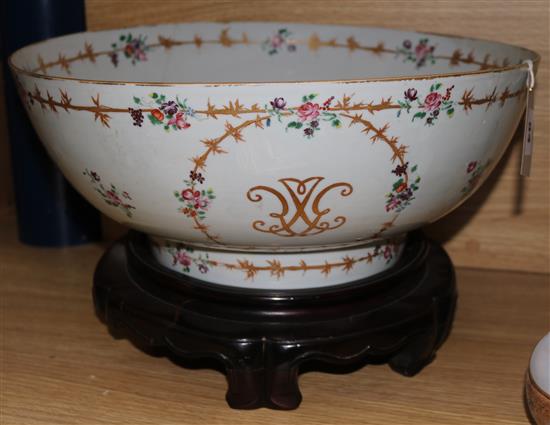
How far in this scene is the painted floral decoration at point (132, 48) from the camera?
0.87m

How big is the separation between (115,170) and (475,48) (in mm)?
388

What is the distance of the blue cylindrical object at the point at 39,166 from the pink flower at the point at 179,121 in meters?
0.41

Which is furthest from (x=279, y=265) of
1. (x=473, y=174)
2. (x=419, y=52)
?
(x=419, y=52)

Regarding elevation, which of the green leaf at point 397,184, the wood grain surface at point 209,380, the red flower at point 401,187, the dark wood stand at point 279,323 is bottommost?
the wood grain surface at point 209,380

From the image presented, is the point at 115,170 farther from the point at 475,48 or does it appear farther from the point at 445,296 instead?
the point at 475,48

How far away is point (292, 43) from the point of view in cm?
89

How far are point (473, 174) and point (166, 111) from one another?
23cm

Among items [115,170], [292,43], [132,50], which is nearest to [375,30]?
[292,43]

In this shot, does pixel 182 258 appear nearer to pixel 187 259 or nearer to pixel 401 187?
pixel 187 259

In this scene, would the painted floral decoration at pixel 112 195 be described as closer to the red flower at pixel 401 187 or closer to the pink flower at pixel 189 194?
the pink flower at pixel 189 194

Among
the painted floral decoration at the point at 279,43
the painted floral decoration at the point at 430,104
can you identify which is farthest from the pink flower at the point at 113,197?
the painted floral decoration at the point at 279,43

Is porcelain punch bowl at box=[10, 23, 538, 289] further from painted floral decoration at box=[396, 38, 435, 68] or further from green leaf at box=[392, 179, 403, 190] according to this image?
painted floral decoration at box=[396, 38, 435, 68]

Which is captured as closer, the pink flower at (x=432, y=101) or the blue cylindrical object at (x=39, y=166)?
the pink flower at (x=432, y=101)

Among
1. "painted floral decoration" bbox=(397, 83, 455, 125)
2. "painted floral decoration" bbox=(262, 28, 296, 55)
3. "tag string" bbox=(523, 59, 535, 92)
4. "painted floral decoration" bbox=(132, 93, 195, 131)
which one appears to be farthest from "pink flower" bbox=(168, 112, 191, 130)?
"painted floral decoration" bbox=(262, 28, 296, 55)
